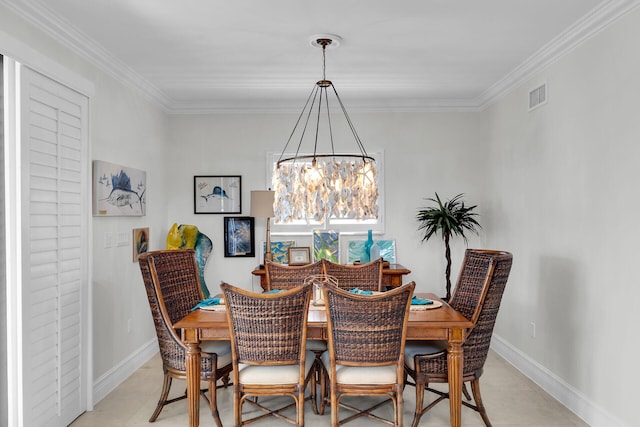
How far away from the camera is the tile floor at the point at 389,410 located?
3.24 m

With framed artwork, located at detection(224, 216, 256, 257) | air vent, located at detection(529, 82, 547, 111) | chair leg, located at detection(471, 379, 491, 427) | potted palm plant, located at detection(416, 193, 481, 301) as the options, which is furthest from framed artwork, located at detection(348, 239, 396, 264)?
chair leg, located at detection(471, 379, 491, 427)

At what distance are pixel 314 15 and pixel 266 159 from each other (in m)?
2.51

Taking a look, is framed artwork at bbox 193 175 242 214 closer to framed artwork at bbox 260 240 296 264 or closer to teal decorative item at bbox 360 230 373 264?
framed artwork at bbox 260 240 296 264

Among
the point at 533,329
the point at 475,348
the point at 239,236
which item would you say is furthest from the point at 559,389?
the point at 239,236

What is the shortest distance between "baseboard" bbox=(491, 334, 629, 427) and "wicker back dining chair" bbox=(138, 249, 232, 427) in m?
2.35

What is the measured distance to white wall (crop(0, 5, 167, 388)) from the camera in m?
3.45

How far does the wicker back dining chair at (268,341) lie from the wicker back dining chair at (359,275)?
1287 mm

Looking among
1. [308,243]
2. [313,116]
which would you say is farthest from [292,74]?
[308,243]

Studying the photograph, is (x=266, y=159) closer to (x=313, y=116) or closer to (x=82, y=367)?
(x=313, y=116)

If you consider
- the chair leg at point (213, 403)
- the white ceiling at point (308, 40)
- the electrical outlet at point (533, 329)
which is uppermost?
the white ceiling at point (308, 40)

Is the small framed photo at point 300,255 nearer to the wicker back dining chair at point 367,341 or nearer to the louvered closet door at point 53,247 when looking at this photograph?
the louvered closet door at point 53,247

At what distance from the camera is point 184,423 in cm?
323

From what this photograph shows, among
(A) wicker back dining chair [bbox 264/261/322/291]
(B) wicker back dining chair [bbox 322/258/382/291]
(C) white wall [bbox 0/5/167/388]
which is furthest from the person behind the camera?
(B) wicker back dining chair [bbox 322/258/382/291]

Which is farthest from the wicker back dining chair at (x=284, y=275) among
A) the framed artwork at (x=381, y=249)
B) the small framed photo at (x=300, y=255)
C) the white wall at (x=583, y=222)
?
the white wall at (x=583, y=222)
